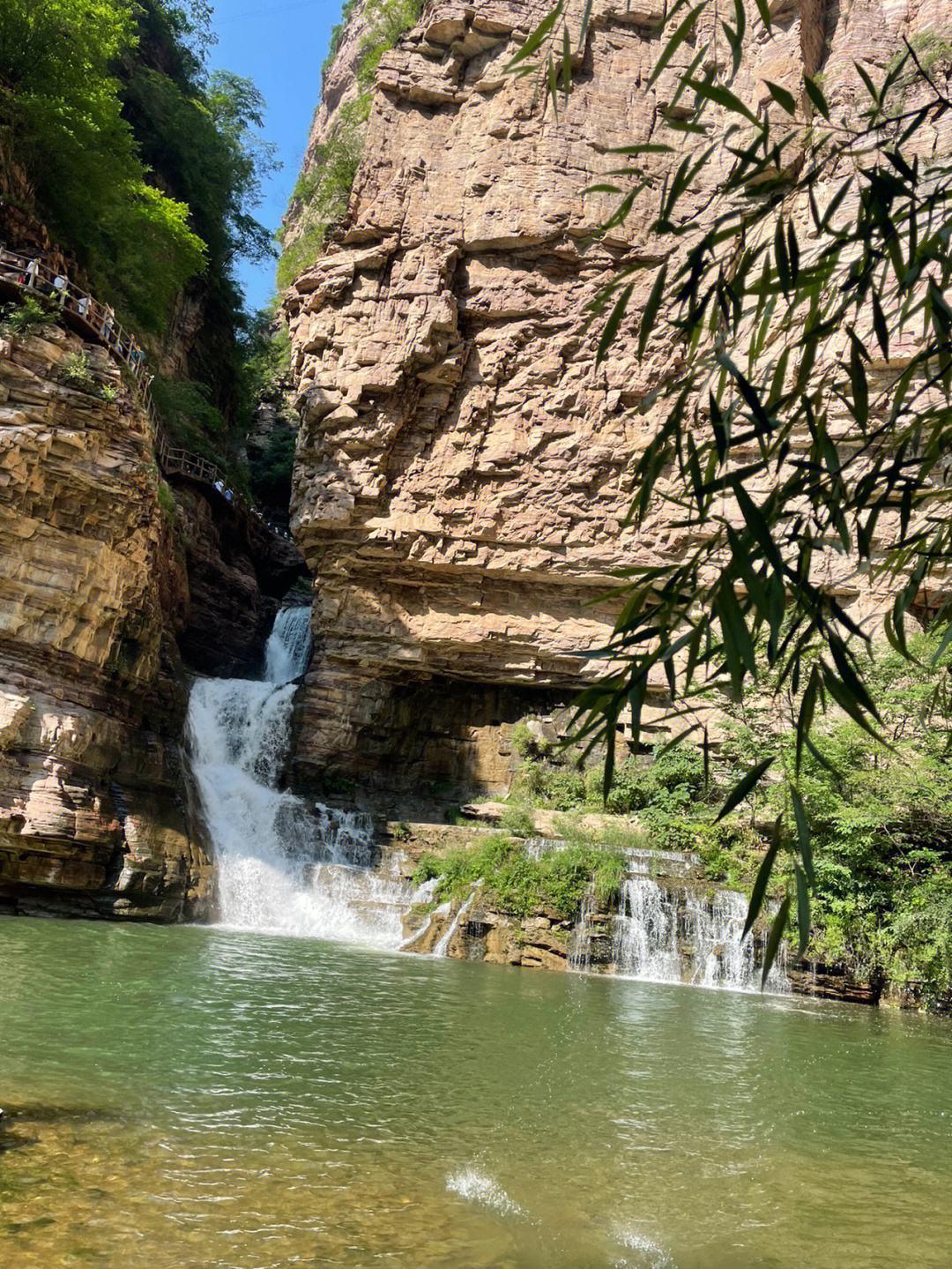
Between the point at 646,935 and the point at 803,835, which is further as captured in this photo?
the point at 646,935

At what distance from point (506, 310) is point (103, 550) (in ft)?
36.7

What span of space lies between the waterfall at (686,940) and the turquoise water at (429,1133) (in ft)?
14.7

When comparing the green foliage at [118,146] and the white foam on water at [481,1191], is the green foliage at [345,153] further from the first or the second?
the white foam on water at [481,1191]

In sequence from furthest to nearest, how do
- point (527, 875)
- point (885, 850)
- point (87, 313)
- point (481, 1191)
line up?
1. point (87, 313)
2. point (527, 875)
3. point (885, 850)
4. point (481, 1191)

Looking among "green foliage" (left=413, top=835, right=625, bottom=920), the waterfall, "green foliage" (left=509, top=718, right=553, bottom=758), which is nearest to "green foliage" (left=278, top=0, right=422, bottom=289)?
"green foliage" (left=509, top=718, right=553, bottom=758)

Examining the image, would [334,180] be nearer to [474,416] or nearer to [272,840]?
[474,416]

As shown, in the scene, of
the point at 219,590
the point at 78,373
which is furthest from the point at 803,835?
the point at 219,590

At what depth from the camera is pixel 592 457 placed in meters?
21.2

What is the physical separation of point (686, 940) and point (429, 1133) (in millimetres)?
10429

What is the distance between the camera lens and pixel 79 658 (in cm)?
1482

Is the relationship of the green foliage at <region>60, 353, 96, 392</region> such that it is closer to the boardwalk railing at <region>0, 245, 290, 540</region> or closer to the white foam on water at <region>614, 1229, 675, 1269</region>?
the boardwalk railing at <region>0, 245, 290, 540</region>

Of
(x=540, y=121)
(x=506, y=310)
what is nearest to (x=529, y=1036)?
(x=506, y=310)

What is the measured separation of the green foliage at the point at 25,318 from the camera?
1428cm

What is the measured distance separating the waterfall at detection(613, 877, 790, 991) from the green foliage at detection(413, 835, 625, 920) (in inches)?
21.3
